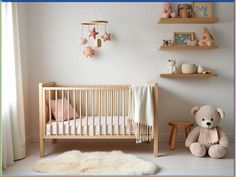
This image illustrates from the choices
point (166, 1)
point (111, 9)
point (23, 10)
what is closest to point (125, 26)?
point (111, 9)

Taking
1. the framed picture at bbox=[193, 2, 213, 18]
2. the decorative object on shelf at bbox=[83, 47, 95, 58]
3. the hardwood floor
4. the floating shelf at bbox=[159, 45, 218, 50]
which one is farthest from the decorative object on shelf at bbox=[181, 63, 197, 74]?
the decorative object on shelf at bbox=[83, 47, 95, 58]

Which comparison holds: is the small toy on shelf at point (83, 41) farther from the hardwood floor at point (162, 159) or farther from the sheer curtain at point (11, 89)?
the hardwood floor at point (162, 159)

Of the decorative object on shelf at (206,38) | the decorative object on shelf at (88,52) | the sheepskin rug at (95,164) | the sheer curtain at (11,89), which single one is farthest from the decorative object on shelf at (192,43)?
the sheer curtain at (11,89)

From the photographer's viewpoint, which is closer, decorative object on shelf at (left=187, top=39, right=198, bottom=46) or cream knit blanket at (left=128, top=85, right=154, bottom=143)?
cream knit blanket at (left=128, top=85, right=154, bottom=143)

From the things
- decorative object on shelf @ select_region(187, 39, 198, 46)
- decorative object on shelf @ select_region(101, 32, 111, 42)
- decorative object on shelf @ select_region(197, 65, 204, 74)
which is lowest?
decorative object on shelf @ select_region(197, 65, 204, 74)

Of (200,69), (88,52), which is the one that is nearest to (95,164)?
(88,52)

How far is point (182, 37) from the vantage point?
378cm

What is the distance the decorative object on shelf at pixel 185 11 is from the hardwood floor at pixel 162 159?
1.53 metres

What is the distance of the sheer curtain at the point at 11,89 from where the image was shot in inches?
115

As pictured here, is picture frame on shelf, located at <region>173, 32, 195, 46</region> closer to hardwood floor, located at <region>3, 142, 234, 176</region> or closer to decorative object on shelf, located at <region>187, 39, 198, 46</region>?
decorative object on shelf, located at <region>187, 39, 198, 46</region>

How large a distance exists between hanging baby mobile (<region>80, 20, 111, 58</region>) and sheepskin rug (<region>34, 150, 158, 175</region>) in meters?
1.22

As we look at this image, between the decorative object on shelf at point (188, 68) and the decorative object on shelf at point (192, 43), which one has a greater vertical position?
the decorative object on shelf at point (192, 43)

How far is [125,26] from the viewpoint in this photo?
377 cm

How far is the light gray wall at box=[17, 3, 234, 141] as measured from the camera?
377cm
